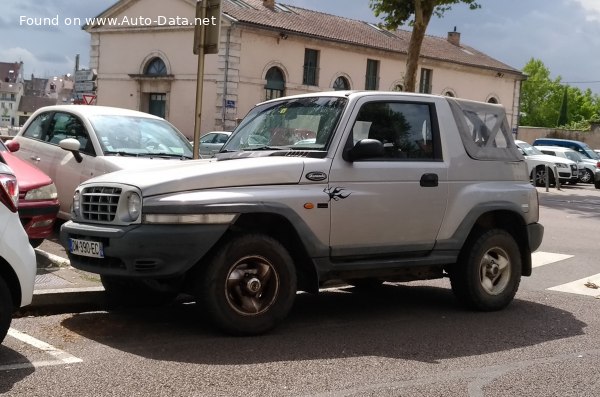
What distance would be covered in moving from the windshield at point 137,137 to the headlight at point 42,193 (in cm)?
A: 125

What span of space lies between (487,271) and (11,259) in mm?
4220

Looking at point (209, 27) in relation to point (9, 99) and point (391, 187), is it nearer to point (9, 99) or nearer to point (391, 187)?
point (391, 187)

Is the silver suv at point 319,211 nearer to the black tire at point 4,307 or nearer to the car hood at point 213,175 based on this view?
the car hood at point 213,175

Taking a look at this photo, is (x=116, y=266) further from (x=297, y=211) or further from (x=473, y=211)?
(x=473, y=211)

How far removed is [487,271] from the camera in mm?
7574

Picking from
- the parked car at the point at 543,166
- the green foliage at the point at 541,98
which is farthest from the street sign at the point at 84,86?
the green foliage at the point at 541,98

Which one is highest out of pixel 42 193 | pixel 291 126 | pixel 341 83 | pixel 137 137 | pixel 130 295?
pixel 341 83

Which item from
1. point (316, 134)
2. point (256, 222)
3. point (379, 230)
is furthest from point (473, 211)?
point (256, 222)

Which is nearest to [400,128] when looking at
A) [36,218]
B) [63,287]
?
[63,287]

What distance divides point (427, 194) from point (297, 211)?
1332 millimetres

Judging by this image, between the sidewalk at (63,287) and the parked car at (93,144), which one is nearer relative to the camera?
the sidewalk at (63,287)

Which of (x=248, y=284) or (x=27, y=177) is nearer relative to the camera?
(x=248, y=284)

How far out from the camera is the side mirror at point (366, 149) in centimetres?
645

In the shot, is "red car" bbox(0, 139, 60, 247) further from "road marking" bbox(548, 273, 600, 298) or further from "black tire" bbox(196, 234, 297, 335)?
"road marking" bbox(548, 273, 600, 298)
